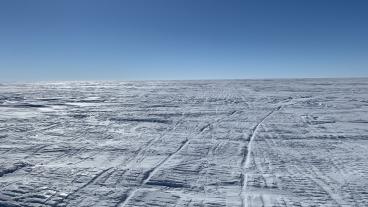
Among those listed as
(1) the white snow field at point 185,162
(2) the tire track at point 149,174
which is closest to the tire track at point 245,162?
(1) the white snow field at point 185,162

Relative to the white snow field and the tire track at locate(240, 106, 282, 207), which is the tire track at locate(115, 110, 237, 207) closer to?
the white snow field

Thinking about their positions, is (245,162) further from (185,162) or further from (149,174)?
(149,174)

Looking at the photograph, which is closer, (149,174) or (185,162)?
(149,174)

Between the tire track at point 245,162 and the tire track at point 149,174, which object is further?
the tire track at point 245,162

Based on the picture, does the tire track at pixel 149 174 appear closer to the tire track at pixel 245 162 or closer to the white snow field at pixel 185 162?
the white snow field at pixel 185 162

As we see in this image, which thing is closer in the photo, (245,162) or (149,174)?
(149,174)

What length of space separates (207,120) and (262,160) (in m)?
4.52

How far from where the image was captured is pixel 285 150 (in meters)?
6.52

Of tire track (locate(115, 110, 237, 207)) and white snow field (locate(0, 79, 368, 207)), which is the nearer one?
tire track (locate(115, 110, 237, 207))

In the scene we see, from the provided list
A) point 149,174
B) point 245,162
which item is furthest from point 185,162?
point 245,162

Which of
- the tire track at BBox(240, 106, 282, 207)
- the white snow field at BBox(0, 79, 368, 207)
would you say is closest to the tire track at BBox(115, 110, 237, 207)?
the white snow field at BBox(0, 79, 368, 207)

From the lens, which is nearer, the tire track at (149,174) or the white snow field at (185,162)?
the tire track at (149,174)

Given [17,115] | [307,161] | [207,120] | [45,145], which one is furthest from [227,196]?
[17,115]

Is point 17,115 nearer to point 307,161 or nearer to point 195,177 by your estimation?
point 195,177
